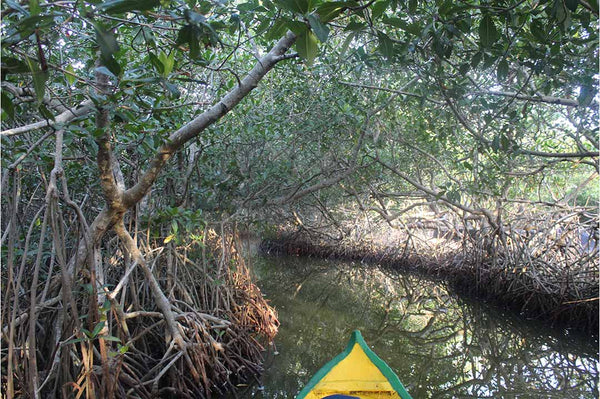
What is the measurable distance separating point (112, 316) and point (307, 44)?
246cm

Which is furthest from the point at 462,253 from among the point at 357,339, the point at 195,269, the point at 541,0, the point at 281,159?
the point at 541,0

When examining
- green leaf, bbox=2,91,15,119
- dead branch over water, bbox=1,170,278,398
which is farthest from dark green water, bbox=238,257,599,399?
green leaf, bbox=2,91,15,119

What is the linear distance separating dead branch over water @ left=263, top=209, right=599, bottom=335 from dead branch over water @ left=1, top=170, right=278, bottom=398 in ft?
12.2

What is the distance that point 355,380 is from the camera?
91.5 inches

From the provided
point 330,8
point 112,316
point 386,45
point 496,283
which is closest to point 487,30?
point 386,45

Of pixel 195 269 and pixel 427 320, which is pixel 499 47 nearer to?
pixel 195 269

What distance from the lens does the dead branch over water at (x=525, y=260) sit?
5.59 m

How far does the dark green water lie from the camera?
4012mm

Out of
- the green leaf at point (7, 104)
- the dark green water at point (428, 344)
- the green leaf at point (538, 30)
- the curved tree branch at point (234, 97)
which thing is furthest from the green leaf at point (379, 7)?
the dark green water at point (428, 344)

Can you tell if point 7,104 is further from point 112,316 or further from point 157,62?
point 112,316

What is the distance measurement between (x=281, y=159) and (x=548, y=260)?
392 cm

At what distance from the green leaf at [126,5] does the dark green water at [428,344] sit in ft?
10.5

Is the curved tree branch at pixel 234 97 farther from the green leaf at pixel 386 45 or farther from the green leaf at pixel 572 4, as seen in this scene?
the green leaf at pixel 572 4

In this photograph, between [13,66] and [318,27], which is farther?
[318,27]
